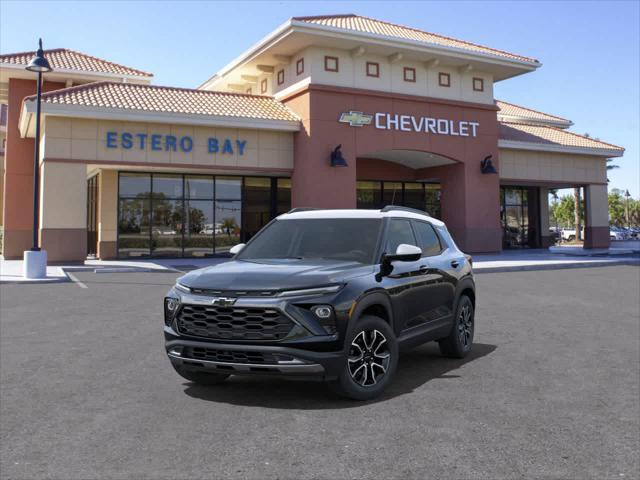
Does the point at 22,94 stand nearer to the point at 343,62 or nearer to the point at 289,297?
the point at 343,62

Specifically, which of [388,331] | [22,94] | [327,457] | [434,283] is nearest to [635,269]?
[434,283]

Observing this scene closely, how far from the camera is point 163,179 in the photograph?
2736 centimetres

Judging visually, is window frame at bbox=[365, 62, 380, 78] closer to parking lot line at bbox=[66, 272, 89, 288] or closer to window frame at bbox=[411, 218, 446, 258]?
parking lot line at bbox=[66, 272, 89, 288]

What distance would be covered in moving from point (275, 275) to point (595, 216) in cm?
3422

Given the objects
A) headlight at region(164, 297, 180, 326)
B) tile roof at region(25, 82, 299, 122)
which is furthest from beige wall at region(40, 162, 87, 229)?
headlight at region(164, 297, 180, 326)

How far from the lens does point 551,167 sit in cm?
3297

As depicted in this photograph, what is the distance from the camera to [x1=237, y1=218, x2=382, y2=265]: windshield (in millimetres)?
5953

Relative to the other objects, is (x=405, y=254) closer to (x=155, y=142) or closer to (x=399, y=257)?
(x=399, y=257)

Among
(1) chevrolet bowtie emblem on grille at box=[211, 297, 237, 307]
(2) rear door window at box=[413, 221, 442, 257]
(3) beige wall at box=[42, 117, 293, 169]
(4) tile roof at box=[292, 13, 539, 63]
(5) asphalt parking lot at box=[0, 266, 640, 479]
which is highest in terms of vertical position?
(4) tile roof at box=[292, 13, 539, 63]

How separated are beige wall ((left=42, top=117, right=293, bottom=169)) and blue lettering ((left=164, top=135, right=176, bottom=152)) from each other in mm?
164

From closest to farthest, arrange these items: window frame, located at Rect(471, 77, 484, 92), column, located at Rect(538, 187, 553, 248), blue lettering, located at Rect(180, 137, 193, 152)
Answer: blue lettering, located at Rect(180, 137, 193, 152) < window frame, located at Rect(471, 77, 484, 92) < column, located at Rect(538, 187, 553, 248)

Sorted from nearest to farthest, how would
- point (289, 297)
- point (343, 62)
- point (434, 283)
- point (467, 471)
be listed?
point (467, 471) < point (289, 297) < point (434, 283) < point (343, 62)

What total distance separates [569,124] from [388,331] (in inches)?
1620

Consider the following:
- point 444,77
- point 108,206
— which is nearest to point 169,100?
point 108,206
